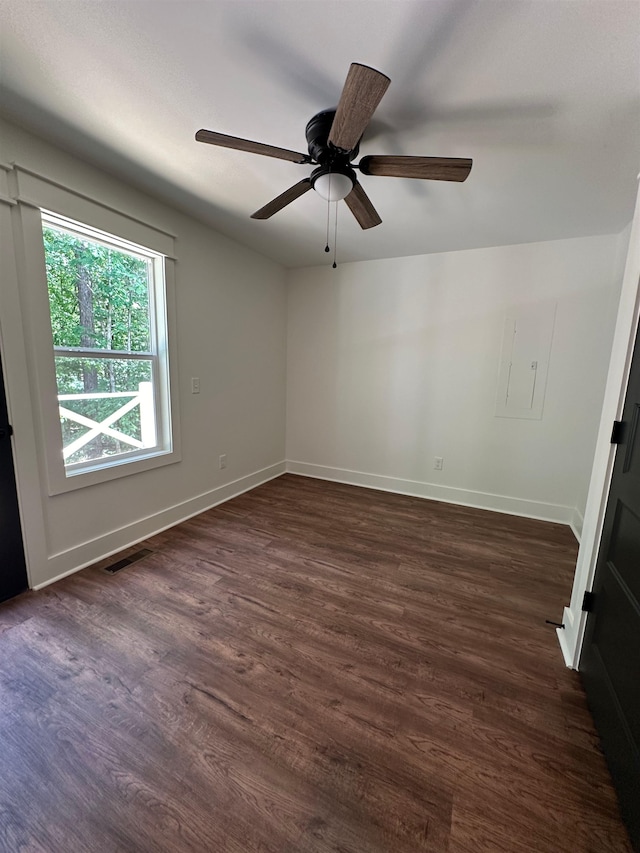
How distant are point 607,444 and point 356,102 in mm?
1682

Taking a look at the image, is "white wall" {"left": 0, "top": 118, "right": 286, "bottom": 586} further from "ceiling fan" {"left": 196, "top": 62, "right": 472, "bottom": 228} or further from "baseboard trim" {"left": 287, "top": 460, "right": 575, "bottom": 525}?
"ceiling fan" {"left": 196, "top": 62, "right": 472, "bottom": 228}

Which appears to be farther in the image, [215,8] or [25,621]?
[25,621]

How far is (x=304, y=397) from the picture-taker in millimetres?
4152

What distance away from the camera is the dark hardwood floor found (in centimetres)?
98

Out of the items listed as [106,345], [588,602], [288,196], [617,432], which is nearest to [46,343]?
[106,345]

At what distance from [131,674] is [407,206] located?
3137 mm

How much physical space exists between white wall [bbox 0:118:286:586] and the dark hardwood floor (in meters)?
0.38

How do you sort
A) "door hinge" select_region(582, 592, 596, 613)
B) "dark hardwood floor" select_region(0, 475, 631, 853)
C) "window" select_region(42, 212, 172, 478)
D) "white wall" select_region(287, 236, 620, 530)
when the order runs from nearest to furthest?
"dark hardwood floor" select_region(0, 475, 631, 853) < "door hinge" select_region(582, 592, 596, 613) < "window" select_region(42, 212, 172, 478) < "white wall" select_region(287, 236, 620, 530)

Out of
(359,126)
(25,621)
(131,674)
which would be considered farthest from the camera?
(25,621)

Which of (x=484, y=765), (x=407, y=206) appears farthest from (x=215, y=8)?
(x=484, y=765)

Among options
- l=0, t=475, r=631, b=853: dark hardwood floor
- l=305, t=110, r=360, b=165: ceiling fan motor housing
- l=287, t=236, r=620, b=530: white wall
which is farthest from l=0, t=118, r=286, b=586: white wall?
l=305, t=110, r=360, b=165: ceiling fan motor housing

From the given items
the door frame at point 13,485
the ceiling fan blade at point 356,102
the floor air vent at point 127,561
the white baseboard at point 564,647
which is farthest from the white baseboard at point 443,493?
the ceiling fan blade at point 356,102

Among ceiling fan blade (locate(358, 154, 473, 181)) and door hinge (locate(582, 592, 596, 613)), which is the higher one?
ceiling fan blade (locate(358, 154, 473, 181))

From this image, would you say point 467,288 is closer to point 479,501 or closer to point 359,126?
point 479,501
